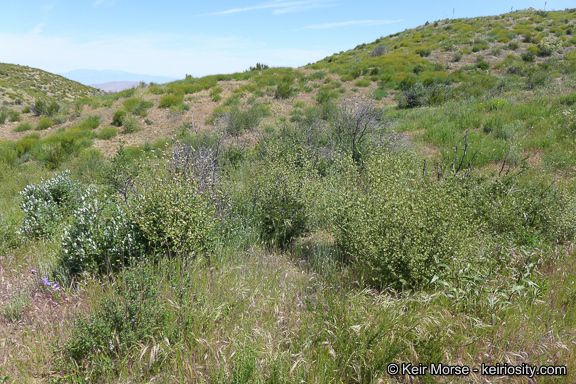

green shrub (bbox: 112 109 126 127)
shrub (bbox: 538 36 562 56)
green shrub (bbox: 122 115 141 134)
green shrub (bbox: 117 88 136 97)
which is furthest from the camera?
shrub (bbox: 538 36 562 56)

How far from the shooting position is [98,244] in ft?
11.5

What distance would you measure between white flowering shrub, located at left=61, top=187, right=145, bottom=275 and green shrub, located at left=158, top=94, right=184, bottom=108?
1157cm

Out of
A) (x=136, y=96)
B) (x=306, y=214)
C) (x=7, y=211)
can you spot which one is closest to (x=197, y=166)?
(x=306, y=214)

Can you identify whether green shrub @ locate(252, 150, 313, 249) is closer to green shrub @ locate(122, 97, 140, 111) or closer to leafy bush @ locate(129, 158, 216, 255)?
leafy bush @ locate(129, 158, 216, 255)

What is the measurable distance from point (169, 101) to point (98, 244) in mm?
12249

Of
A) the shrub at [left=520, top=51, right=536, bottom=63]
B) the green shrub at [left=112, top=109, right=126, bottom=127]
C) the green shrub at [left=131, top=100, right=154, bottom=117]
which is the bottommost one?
the green shrub at [left=112, top=109, right=126, bottom=127]

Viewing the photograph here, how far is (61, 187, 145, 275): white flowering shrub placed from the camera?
11.2ft

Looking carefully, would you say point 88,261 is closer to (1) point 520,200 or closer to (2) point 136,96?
(1) point 520,200

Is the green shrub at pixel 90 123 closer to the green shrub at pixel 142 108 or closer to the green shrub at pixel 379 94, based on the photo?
the green shrub at pixel 142 108

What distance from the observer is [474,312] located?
2574 millimetres

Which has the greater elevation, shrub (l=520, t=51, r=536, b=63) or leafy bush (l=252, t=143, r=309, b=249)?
shrub (l=520, t=51, r=536, b=63)

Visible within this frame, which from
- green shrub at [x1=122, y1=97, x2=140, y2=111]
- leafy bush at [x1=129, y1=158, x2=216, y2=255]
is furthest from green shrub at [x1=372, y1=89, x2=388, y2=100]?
leafy bush at [x1=129, y1=158, x2=216, y2=255]

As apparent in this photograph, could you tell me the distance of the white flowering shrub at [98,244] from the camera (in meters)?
3.41

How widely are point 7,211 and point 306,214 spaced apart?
217 inches
